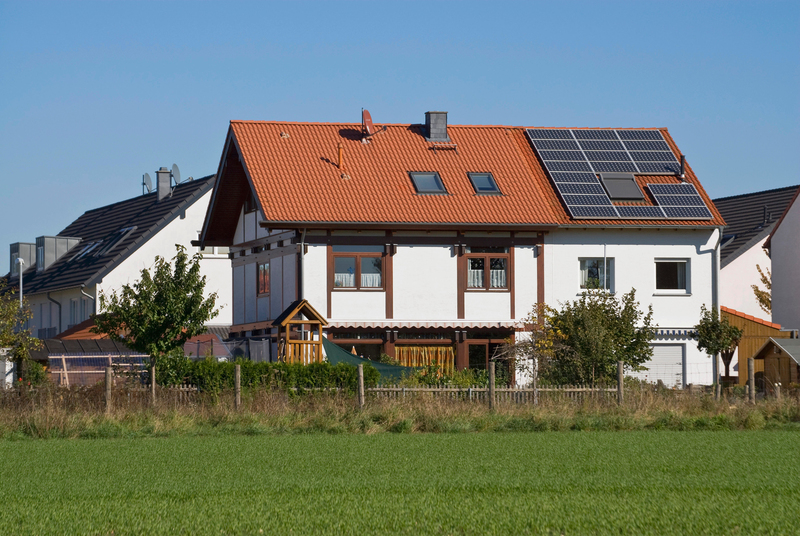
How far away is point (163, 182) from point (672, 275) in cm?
2549

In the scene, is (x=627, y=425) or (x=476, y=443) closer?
(x=476, y=443)

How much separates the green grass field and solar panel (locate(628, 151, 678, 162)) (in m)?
17.5

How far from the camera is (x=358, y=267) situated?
3259 cm

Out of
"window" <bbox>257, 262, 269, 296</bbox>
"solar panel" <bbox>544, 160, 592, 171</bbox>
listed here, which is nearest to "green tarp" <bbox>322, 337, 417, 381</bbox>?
"window" <bbox>257, 262, 269, 296</bbox>

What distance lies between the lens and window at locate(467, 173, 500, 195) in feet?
113

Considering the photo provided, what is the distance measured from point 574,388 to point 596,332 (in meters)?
2.35

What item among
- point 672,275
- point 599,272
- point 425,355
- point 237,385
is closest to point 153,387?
point 237,385

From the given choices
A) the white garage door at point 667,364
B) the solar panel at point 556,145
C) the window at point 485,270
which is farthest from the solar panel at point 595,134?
Answer: the white garage door at point 667,364

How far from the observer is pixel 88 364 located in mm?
32906

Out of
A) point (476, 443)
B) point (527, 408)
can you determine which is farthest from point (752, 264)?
point (476, 443)

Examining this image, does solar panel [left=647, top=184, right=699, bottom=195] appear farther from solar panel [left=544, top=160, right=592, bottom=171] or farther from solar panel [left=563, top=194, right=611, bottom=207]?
solar panel [left=544, top=160, right=592, bottom=171]

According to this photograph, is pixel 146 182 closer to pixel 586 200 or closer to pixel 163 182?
pixel 163 182

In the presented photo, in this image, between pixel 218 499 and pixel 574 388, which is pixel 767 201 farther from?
pixel 218 499

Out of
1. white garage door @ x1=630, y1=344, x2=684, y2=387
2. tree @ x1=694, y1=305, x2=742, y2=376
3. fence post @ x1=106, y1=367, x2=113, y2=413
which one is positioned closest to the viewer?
fence post @ x1=106, y1=367, x2=113, y2=413
